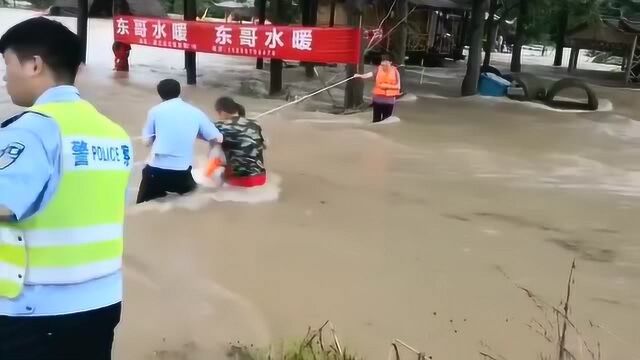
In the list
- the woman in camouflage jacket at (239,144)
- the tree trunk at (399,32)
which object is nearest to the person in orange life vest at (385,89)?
the tree trunk at (399,32)

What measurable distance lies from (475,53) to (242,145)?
13241 mm

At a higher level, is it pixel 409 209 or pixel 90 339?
pixel 90 339

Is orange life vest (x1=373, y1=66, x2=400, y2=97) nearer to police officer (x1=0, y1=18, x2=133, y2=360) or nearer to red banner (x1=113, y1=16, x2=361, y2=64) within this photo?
red banner (x1=113, y1=16, x2=361, y2=64)

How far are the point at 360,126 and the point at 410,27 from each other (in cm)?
1817

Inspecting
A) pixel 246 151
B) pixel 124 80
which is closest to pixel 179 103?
pixel 246 151

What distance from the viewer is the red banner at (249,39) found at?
13.8 meters

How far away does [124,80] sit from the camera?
1891 cm

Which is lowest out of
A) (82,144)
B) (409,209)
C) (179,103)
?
(409,209)

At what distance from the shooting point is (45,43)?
1.82 metres

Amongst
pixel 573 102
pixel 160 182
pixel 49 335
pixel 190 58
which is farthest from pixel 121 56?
pixel 49 335

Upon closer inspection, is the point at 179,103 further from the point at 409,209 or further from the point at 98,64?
the point at 98,64

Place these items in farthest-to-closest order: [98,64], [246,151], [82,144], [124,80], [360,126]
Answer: [98,64]
[124,80]
[360,126]
[246,151]
[82,144]

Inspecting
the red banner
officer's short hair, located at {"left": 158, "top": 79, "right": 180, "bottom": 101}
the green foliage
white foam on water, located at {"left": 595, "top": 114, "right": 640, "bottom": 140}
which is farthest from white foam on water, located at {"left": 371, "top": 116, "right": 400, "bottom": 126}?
the green foliage

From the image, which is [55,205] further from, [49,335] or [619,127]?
[619,127]
